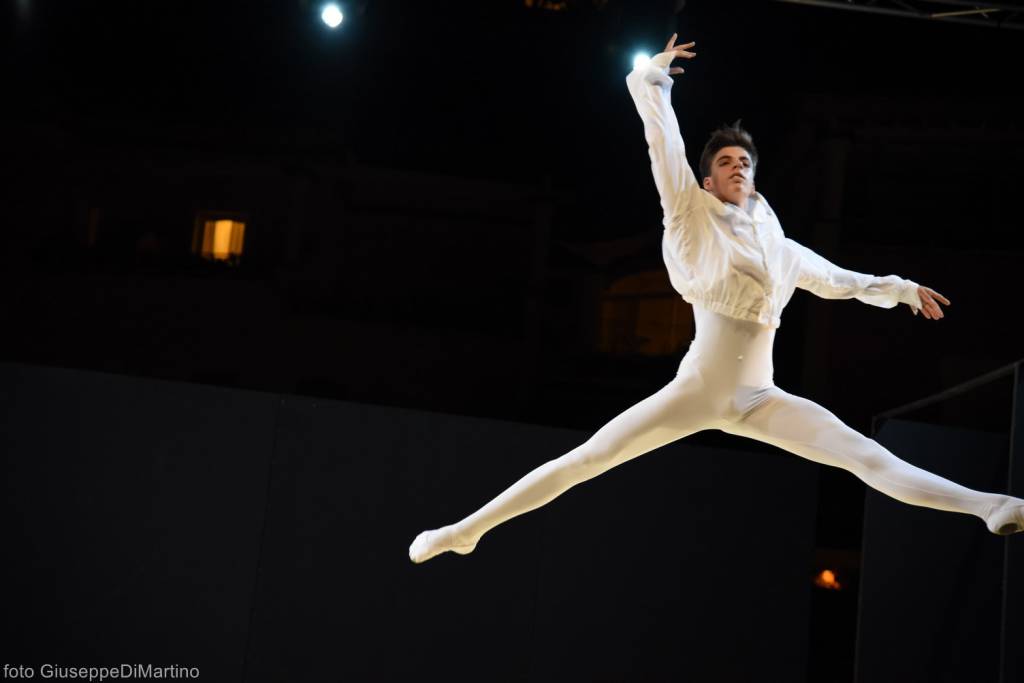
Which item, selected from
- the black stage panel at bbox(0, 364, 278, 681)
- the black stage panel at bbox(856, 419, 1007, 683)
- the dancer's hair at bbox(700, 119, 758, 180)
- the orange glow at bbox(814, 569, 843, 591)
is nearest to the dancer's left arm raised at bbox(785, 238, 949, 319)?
the dancer's hair at bbox(700, 119, 758, 180)

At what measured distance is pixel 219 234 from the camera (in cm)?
929

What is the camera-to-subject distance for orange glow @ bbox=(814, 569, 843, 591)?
26.5 feet

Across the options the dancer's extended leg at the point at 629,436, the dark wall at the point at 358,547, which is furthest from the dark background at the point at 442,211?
the dancer's extended leg at the point at 629,436

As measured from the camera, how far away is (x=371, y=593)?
5.04 metres

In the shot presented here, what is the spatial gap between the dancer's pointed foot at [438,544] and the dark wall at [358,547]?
6.88ft

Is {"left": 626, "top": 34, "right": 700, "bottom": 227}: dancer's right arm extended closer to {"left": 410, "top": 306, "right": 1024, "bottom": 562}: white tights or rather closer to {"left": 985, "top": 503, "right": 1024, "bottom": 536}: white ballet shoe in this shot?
{"left": 410, "top": 306, "right": 1024, "bottom": 562}: white tights

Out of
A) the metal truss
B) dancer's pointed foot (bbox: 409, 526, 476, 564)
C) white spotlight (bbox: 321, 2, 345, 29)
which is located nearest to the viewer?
dancer's pointed foot (bbox: 409, 526, 476, 564)

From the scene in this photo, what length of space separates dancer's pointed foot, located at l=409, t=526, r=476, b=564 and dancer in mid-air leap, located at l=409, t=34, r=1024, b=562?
177 millimetres

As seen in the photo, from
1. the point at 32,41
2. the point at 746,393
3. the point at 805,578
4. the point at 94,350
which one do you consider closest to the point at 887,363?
the point at 805,578

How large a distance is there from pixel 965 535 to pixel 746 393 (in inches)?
93.1

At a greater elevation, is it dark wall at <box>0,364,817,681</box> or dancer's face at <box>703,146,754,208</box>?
dancer's face at <box>703,146,754,208</box>

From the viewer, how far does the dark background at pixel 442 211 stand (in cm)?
801

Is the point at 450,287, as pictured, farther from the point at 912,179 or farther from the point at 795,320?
the point at 912,179

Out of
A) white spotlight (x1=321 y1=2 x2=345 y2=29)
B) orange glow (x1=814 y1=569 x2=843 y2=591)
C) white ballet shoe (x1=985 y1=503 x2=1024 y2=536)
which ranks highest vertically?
white spotlight (x1=321 y1=2 x2=345 y2=29)
